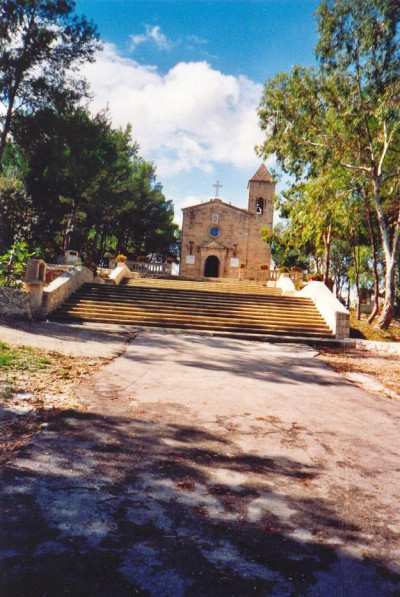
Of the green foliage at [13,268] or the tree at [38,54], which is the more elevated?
the tree at [38,54]

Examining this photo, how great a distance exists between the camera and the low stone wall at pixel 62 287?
37.3ft

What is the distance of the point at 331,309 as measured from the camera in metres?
12.7

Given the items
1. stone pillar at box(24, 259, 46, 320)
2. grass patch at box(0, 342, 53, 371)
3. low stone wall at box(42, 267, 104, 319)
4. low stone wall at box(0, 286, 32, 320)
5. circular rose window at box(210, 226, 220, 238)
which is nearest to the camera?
grass patch at box(0, 342, 53, 371)

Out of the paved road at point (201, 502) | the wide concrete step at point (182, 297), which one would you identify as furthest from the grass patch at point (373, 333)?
the paved road at point (201, 502)

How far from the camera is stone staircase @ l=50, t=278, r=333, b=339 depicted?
11.9 m

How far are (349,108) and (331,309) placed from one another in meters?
8.02

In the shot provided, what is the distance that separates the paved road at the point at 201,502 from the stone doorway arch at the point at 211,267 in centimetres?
3187

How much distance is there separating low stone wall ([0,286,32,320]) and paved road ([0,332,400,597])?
623cm

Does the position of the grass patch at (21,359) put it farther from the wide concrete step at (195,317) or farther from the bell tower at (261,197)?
the bell tower at (261,197)

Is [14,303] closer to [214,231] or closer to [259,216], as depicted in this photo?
[214,231]

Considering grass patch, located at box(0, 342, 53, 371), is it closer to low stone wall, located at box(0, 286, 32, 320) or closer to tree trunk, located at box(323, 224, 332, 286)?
low stone wall, located at box(0, 286, 32, 320)

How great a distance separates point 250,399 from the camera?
4.86 m

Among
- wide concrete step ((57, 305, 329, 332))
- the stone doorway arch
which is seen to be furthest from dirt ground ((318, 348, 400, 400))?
the stone doorway arch

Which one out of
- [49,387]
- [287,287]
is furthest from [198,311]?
[49,387]
